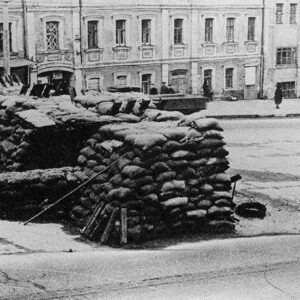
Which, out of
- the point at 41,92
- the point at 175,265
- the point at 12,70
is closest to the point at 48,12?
the point at 12,70

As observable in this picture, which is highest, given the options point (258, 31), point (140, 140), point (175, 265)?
point (258, 31)

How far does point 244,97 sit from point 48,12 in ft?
36.1

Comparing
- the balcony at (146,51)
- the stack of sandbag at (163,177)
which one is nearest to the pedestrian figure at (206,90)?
the balcony at (146,51)

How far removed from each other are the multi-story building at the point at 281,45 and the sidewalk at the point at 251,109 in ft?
6.07

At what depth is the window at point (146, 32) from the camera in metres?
29.2

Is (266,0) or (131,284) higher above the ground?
(266,0)

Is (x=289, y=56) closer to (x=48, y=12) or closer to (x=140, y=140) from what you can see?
(x=48, y=12)

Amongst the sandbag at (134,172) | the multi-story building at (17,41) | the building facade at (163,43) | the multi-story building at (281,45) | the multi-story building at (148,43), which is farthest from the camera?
the multi-story building at (281,45)

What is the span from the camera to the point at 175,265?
796cm

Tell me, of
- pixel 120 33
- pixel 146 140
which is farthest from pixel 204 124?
pixel 120 33

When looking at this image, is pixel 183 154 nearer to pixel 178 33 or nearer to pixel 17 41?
pixel 17 41

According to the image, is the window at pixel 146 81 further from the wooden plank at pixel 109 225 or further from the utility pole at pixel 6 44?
the wooden plank at pixel 109 225

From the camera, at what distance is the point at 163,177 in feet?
30.1

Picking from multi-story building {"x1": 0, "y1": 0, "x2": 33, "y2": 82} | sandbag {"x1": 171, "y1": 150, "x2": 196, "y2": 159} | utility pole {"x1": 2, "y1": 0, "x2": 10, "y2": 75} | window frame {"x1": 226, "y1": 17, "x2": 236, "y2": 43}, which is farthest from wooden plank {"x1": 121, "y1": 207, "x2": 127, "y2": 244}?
window frame {"x1": 226, "y1": 17, "x2": 236, "y2": 43}
